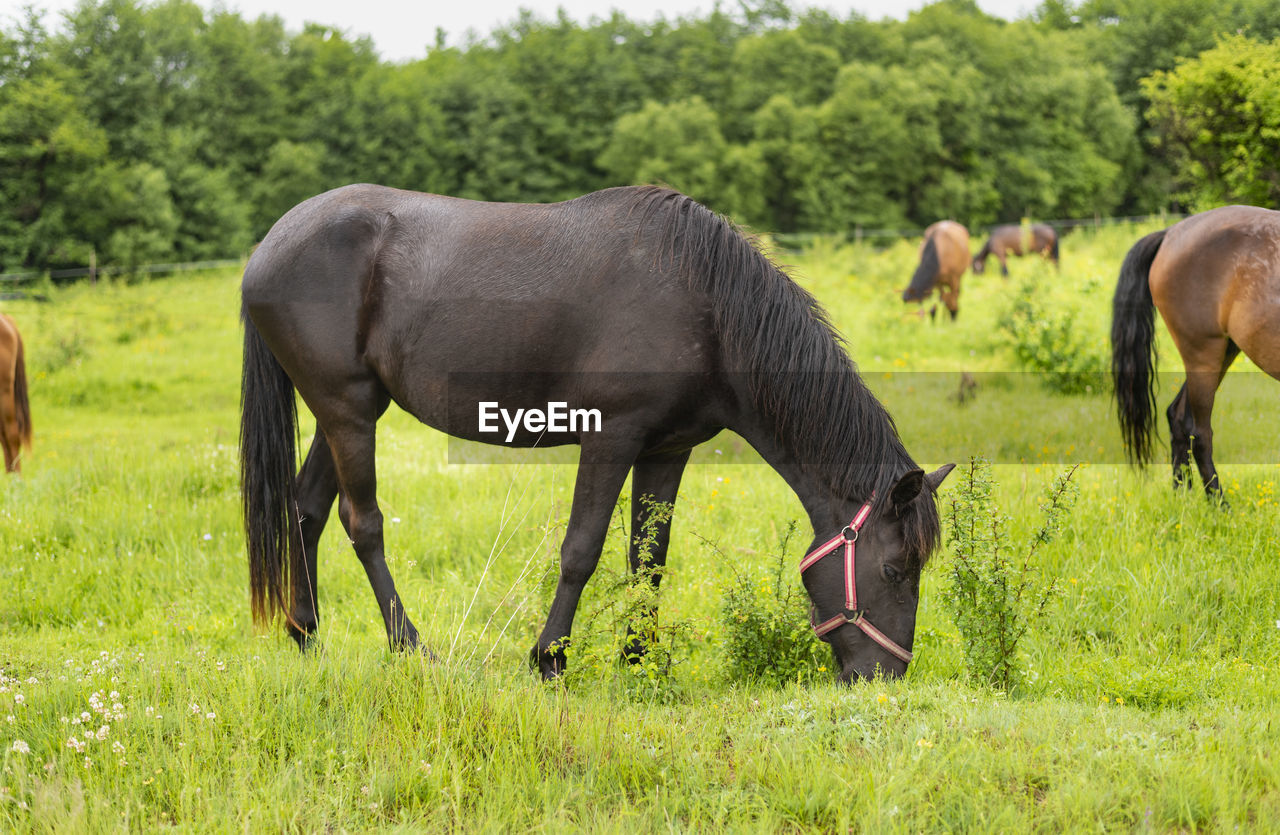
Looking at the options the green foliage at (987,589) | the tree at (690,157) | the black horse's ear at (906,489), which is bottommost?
the green foliage at (987,589)

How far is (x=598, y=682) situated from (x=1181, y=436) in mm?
4804

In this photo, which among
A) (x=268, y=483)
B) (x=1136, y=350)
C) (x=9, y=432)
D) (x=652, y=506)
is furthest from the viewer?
(x=9, y=432)

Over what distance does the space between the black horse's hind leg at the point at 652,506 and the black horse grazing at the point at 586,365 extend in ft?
0.04

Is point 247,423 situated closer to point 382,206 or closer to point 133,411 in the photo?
point 382,206

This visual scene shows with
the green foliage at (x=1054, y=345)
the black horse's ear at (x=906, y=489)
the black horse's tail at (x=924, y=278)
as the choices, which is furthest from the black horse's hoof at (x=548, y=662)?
the black horse's tail at (x=924, y=278)

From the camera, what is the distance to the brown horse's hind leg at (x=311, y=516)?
14.7 ft

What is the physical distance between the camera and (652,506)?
4055 mm

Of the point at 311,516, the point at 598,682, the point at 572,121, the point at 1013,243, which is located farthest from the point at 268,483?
the point at 572,121

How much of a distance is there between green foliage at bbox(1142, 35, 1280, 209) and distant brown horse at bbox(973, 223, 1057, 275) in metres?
13.7

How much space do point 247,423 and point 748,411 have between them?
245 cm

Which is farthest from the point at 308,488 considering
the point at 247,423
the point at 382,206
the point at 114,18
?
the point at 114,18

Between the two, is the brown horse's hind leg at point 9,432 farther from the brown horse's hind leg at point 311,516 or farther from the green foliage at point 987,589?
the green foliage at point 987,589

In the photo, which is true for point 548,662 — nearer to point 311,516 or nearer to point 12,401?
point 311,516

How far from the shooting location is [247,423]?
4.43 meters
